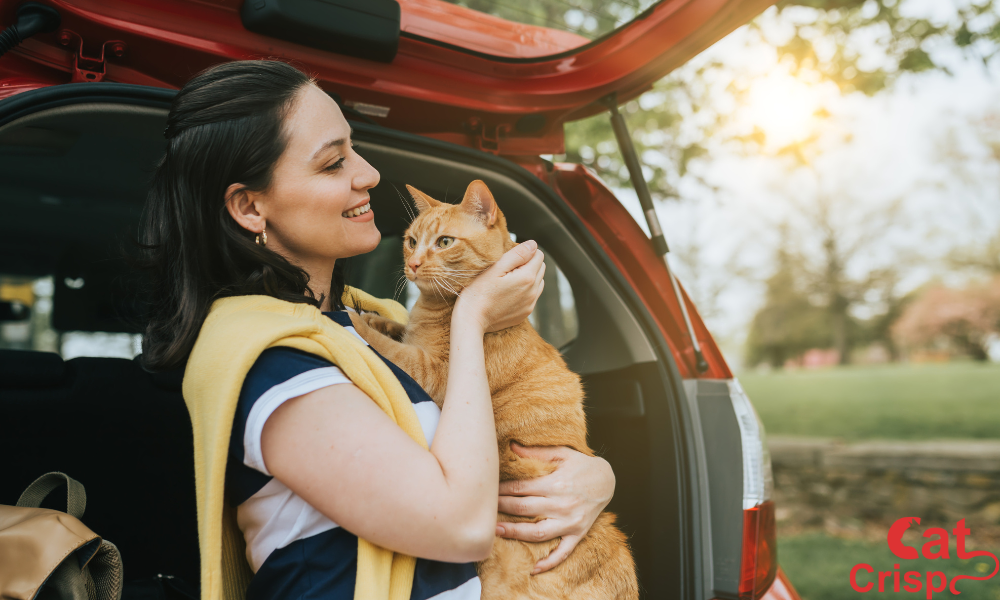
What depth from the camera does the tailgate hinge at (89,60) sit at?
3.66ft

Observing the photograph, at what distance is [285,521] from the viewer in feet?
3.22

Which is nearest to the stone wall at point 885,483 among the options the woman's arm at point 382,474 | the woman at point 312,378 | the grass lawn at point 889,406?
the grass lawn at point 889,406

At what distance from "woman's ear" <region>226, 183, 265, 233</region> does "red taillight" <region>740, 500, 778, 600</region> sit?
50.8 inches

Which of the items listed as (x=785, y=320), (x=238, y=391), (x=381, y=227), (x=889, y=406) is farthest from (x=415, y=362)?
(x=785, y=320)

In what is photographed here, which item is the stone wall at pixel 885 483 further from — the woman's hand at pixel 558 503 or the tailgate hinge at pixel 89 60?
the tailgate hinge at pixel 89 60

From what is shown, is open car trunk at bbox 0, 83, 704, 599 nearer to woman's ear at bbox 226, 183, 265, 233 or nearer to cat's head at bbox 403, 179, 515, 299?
cat's head at bbox 403, 179, 515, 299

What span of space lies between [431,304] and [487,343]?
8.7 inches

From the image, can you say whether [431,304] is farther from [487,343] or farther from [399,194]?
[399,194]

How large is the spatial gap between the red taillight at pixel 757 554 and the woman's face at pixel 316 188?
1.13m

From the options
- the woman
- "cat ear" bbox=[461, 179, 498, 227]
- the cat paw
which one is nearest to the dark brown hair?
the woman

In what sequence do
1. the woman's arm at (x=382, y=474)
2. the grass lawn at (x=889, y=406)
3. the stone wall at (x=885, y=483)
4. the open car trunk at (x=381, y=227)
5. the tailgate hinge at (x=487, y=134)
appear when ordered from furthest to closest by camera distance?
the grass lawn at (x=889, y=406) < the stone wall at (x=885, y=483) < the tailgate hinge at (x=487, y=134) < the open car trunk at (x=381, y=227) < the woman's arm at (x=382, y=474)

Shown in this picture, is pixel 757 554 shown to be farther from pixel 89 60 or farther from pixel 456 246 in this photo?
pixel 89 60

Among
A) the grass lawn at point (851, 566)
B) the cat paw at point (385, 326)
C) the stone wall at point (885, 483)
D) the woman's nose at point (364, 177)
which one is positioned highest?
the woman's nose at point (364, 177)

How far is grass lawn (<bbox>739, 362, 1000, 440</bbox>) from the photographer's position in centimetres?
729
